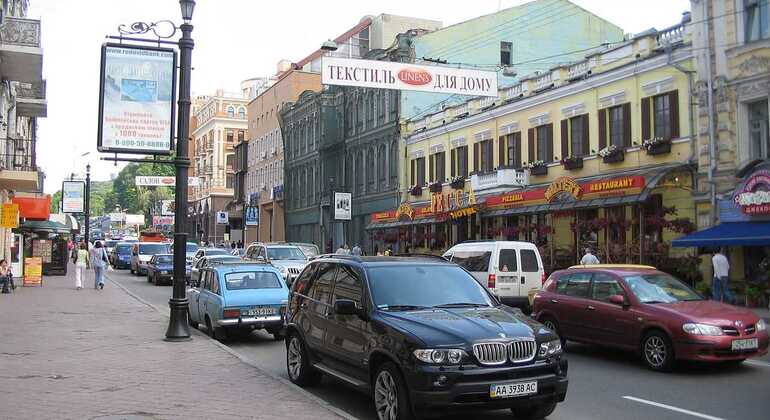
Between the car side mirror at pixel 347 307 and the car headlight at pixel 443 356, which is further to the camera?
the car side mirror at pixel 347 307

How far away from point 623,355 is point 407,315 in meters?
6.19

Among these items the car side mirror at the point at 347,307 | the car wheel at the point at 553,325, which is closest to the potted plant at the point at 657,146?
the car wheel at the point at 553,325

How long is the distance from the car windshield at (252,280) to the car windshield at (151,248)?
2488 cm

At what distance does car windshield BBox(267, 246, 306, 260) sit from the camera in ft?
83.5

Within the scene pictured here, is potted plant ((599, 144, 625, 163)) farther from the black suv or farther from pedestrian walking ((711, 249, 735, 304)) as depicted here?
the black suv

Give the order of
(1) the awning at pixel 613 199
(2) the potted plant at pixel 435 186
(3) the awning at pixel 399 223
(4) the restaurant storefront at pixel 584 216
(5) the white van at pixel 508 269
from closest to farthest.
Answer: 1. (5) the white van at pixel 508 269
2. (1) the awning at pixel 613 199
3. (4) the restaurant storefront at pixel 584 216
4. (3) the awning at pixel 399 223
5. (2) the potted plant at pixel 435 186

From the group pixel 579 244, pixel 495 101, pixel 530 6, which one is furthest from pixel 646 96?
pixel 530 6

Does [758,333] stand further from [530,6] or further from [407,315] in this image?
[530,6]

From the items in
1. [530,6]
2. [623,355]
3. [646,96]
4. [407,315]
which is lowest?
[623,355]

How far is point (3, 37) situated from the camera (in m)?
22.4

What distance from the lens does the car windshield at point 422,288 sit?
25.5ft

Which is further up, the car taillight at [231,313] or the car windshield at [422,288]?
the car windshield at [422,288]

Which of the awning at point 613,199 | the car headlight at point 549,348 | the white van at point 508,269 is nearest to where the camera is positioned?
the car headlight at point 549,348

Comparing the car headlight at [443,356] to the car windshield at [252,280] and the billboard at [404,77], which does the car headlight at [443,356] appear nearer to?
the car windshield at [252,280]
